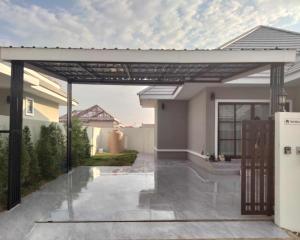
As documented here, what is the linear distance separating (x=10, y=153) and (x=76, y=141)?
6831 millimetres

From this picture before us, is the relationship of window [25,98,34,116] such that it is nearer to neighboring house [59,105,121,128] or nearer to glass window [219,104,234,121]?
glass window [219,104,234,121]

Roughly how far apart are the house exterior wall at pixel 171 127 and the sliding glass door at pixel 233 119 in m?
4.60


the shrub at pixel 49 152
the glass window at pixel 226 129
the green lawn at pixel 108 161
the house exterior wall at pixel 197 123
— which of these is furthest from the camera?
the green lawn at pixel 108 161

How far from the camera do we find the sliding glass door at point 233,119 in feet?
37.2

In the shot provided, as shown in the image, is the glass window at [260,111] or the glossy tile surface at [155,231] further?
the glass window at [260,111]

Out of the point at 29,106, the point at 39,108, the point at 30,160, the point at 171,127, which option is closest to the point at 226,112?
the point at 171,127

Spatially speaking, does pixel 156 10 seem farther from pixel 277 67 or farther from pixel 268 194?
pixel 268 194

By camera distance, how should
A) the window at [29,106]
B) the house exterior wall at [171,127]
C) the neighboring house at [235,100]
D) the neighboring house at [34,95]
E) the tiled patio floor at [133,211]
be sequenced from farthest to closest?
the house exterior wall at [171,127], the window at [29,106], the neighboring house at [235,100], the neighboring house at [34,95], the tiled patio floor at [133,211]

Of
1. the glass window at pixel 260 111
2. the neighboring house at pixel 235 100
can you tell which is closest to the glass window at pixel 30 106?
the neighboring house at pixel 235 100

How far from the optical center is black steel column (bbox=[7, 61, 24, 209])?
19.8 feet

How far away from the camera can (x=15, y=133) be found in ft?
20.1

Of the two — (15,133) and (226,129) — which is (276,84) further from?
(15,133)

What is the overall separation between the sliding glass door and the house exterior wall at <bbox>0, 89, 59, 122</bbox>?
823 centimetres

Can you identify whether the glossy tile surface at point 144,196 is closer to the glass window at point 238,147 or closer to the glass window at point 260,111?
the glass window at point 238,147
